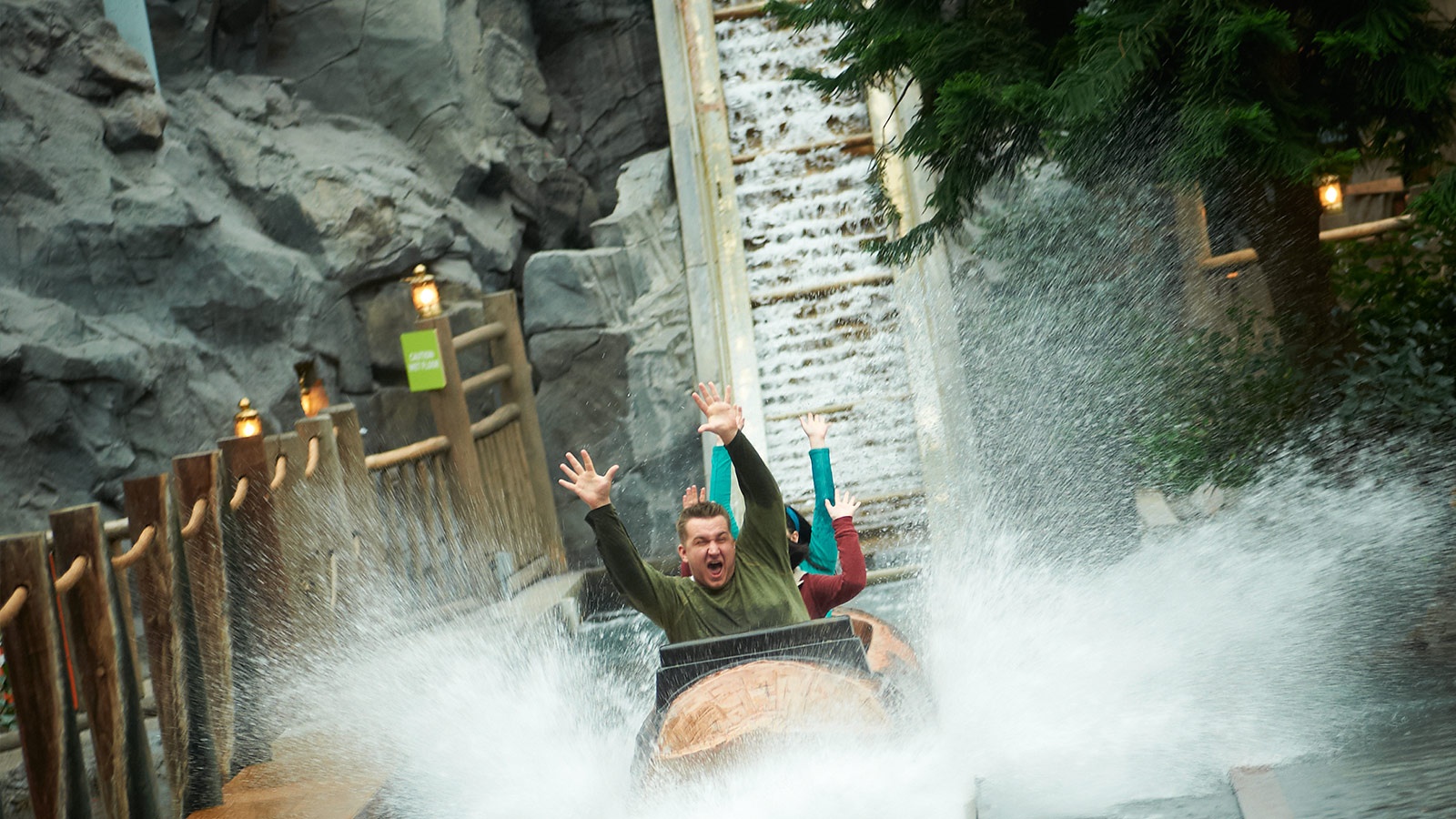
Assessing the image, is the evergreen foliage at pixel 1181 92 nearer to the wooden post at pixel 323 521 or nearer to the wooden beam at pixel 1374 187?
the wooden post at pixel 323 521

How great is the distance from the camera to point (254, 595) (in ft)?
15.0

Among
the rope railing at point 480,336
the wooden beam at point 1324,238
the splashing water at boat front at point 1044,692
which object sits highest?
the rope railing at point 480,336

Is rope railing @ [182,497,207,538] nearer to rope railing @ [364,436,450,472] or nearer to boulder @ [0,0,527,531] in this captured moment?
rope railing @ [364,436,450,472]

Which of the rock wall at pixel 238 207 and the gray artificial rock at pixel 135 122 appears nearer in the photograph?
the rock wall at pixel 238 207

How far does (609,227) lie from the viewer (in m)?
9.50

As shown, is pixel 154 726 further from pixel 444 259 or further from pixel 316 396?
pixel 444 259

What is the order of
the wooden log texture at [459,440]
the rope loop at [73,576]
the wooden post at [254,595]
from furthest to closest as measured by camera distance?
1. the wooden log texture at [459,440]
2. the wooden post at [254,595]
3. the rope loop at [73,576]

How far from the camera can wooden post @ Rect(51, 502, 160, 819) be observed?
358 cm

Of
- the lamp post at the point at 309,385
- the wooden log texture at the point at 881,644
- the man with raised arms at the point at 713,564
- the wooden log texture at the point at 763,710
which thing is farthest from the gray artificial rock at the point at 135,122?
the wooden log texture at the point at 763,710

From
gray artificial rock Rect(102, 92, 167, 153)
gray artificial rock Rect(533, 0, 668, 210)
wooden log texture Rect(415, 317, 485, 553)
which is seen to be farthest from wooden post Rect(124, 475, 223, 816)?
gray artificial rock Rect(533, 0, 668, 210)

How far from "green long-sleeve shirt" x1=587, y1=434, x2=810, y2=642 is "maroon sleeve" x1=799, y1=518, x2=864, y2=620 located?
0.18 metres

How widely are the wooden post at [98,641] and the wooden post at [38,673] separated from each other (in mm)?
182

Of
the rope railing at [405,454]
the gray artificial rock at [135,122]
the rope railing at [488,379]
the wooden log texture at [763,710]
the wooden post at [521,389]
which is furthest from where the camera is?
the gray artificial rock at [135,122]

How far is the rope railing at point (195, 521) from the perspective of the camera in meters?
4.15
